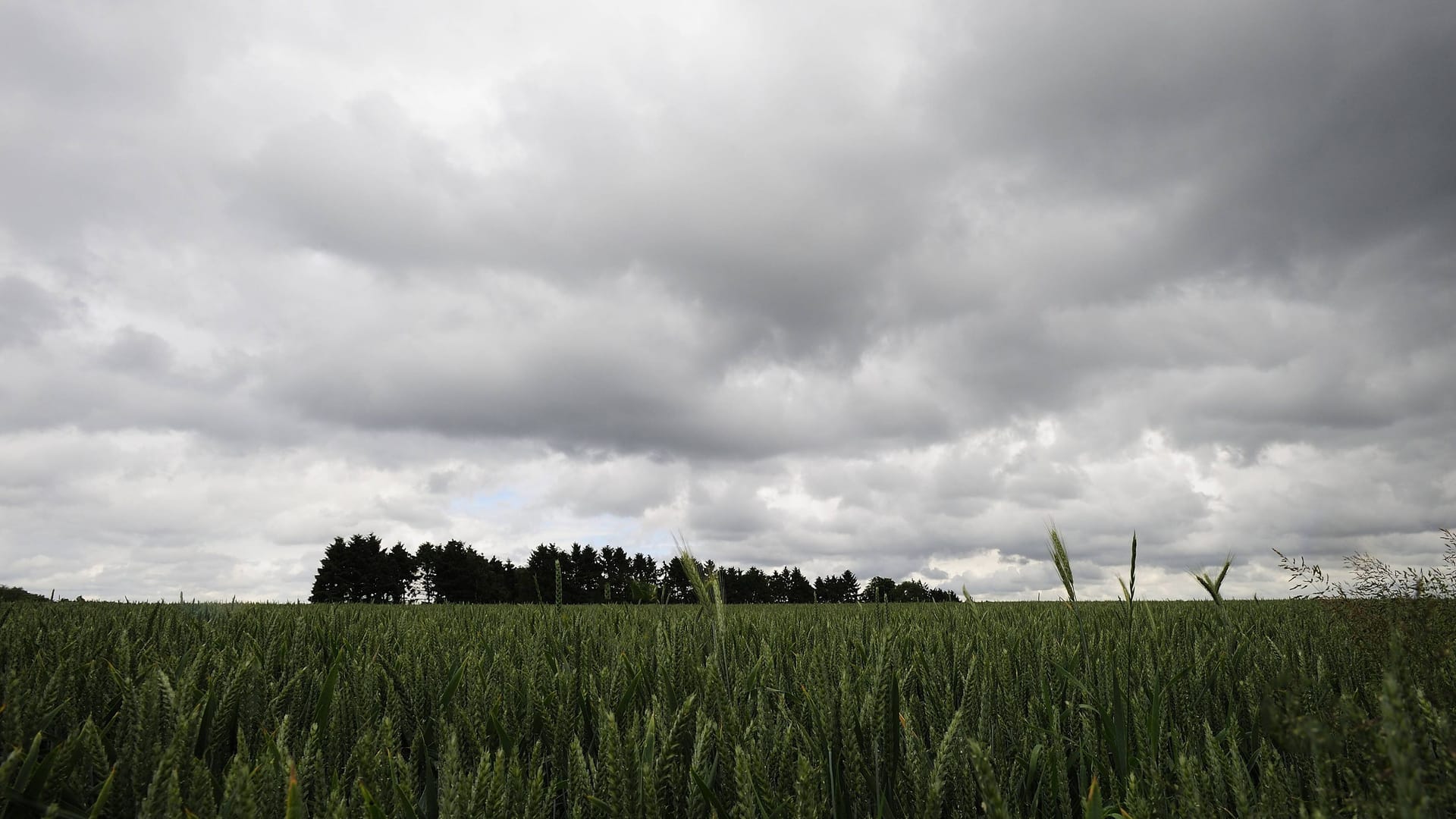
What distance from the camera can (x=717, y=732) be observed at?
169 centimetres

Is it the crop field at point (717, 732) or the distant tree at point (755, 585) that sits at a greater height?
the crop field at point (717, 732)

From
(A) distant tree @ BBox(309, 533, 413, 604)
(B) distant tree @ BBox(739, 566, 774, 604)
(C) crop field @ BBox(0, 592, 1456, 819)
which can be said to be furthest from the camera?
(A) distant tree @ BBox(309, 533, 413, 604)

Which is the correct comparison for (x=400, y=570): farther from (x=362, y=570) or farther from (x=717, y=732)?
(x=717, y=732)

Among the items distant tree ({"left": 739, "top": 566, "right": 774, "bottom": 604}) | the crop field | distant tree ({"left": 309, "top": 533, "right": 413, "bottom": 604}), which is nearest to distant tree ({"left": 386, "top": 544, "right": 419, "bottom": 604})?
distant tree ({"left": 309, "top": 533, "right": 413, "bottom": 604})

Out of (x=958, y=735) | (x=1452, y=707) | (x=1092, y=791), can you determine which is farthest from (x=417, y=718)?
(x=1452, y=707)

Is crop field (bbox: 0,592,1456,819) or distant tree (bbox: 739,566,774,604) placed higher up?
crop field (bbox: 0,592,1456,819)

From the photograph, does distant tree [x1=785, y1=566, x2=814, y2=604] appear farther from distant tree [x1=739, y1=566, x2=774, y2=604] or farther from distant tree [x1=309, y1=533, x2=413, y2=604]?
distant tree [x1=309, y1=533, x2=413, y2=604]

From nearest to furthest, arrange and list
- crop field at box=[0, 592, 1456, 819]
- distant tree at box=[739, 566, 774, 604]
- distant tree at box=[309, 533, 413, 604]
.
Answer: crop field at box=[0, 592, 1456, 819] → distant tree at box=[739, 566, 774, 604] → distant tree at box=[309, 533, 413, 604]

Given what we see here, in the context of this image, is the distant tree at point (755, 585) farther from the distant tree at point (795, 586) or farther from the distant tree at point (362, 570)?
the distant tree at point (362, 570)

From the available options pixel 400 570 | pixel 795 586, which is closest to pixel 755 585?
pixel 795 586

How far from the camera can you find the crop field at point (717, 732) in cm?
123

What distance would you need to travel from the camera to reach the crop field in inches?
48.6

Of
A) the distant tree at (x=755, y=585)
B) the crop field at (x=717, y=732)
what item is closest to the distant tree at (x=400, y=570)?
the distant tree at (x=755, y=585)

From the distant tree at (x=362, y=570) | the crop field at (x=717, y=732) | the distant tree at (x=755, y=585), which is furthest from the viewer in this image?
the distant tree at (x=362, y=570)
